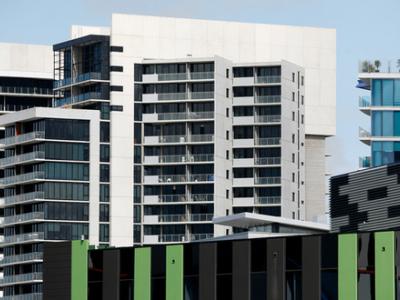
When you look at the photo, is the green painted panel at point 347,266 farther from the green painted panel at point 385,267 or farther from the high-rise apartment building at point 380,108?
the high-rise apartment building at point 380,108

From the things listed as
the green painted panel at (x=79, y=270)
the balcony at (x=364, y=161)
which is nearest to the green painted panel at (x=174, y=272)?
the green painted panel at (x=79, y=270)

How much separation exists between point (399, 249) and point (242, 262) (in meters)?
11.2

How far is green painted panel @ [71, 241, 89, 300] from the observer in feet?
354

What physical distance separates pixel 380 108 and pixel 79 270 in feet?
254

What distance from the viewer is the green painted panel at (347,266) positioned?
9231cm

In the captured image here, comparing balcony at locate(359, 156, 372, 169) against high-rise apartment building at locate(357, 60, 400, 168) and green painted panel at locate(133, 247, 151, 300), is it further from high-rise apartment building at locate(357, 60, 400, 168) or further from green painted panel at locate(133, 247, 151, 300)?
green painted panel at locate(133, 247, 151, 300)

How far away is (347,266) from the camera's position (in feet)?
304

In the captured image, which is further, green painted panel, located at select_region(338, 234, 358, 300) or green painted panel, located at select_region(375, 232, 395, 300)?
green painted panel, located at select_region(338, 234, 358, 300)

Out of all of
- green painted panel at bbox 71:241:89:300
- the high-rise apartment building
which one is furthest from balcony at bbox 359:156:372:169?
green painted panel at bbox 71:241:89:300

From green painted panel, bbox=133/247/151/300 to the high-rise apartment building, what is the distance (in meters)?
78.0

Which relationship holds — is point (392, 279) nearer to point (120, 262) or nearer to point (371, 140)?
point (120, 262)

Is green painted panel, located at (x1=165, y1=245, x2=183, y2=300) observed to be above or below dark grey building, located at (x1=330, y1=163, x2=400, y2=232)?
below

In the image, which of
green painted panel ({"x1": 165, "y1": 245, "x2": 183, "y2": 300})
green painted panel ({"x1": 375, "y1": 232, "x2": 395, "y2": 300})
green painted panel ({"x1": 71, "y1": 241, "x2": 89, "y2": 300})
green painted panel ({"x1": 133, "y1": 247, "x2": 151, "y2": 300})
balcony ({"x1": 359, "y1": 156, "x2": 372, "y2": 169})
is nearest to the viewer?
green painted panel ({"x1": 375, "y1": 232, "x2": 395, "y2": 300})

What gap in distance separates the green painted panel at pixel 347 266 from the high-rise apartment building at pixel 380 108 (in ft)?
287
